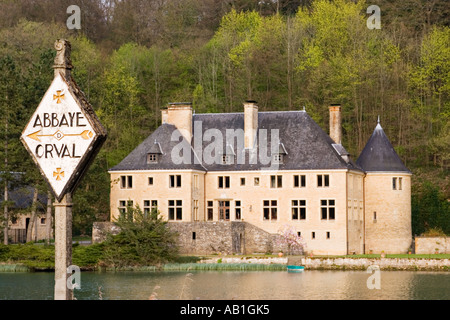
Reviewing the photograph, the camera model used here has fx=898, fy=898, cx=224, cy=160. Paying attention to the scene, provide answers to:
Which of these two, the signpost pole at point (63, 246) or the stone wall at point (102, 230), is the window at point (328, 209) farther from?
the signpost pole at point (63, 246)

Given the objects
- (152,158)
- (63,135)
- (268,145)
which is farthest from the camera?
(268,145)

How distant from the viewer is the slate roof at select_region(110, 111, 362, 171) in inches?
1813

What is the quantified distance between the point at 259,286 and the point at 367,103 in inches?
1053

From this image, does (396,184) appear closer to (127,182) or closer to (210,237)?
(210,237)

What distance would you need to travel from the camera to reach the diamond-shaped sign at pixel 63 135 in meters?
10.4

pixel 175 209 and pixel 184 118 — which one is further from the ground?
pixel 184 118

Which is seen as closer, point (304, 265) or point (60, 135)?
point (60, 135)

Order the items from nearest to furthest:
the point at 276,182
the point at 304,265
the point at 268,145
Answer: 1. the point at 304,265
2. the point at 276,182
3. the point at 268,145

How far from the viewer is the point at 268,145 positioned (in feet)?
155

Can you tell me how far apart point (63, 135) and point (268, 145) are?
3717 cm

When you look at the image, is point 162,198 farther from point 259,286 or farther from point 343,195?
point 259,286

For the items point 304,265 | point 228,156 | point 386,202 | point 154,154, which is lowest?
point 304,265

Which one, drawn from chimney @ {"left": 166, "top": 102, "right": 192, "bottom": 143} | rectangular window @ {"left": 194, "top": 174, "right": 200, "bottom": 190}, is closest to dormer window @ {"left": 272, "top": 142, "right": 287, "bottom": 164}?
rectangular window @ {"left": 194, "top": 174, "right": 200, "bottom": 190}

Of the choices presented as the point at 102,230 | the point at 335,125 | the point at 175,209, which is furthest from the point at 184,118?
the point at 335,125
